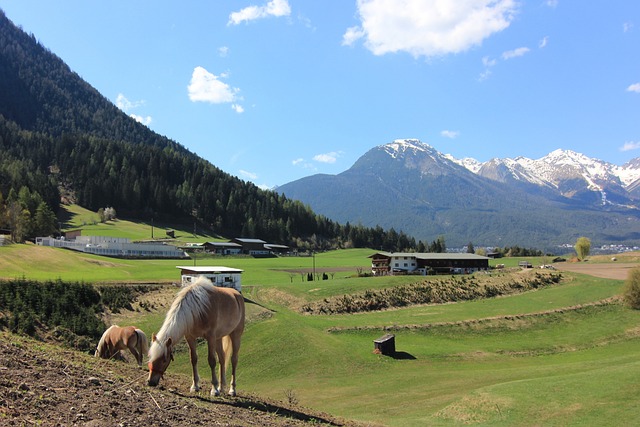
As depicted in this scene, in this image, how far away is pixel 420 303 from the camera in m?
65.9

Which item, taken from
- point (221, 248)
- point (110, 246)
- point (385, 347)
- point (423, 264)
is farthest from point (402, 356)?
point (221, 248)

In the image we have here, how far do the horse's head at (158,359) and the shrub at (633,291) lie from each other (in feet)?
213

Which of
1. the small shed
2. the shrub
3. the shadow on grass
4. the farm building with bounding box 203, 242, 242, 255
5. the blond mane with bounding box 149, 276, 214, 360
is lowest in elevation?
the shadow on grass

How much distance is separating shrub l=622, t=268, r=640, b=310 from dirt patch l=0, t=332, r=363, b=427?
203 feet

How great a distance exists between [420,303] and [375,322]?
16.6 meters

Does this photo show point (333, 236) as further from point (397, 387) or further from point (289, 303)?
point (397, 387)

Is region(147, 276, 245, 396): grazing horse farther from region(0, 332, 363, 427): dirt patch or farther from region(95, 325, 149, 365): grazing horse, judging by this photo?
region(95, 325, 149, 365): grazing horse

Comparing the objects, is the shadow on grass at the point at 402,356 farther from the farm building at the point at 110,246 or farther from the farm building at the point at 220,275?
the farm building at the point at 110,246

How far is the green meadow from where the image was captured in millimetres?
20578

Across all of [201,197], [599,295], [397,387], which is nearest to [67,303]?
[397,387]

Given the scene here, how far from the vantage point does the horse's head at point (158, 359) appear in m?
10.8

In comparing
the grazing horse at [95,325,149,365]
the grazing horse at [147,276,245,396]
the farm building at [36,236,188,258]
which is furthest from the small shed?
the farm building at [36,236,188,258]

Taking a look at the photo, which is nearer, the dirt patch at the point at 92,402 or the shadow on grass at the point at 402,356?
the dirt patch at the point at 92,402

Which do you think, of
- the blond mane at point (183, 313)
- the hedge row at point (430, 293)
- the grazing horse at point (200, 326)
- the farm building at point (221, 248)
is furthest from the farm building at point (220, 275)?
the farm building at point (221, 248)
